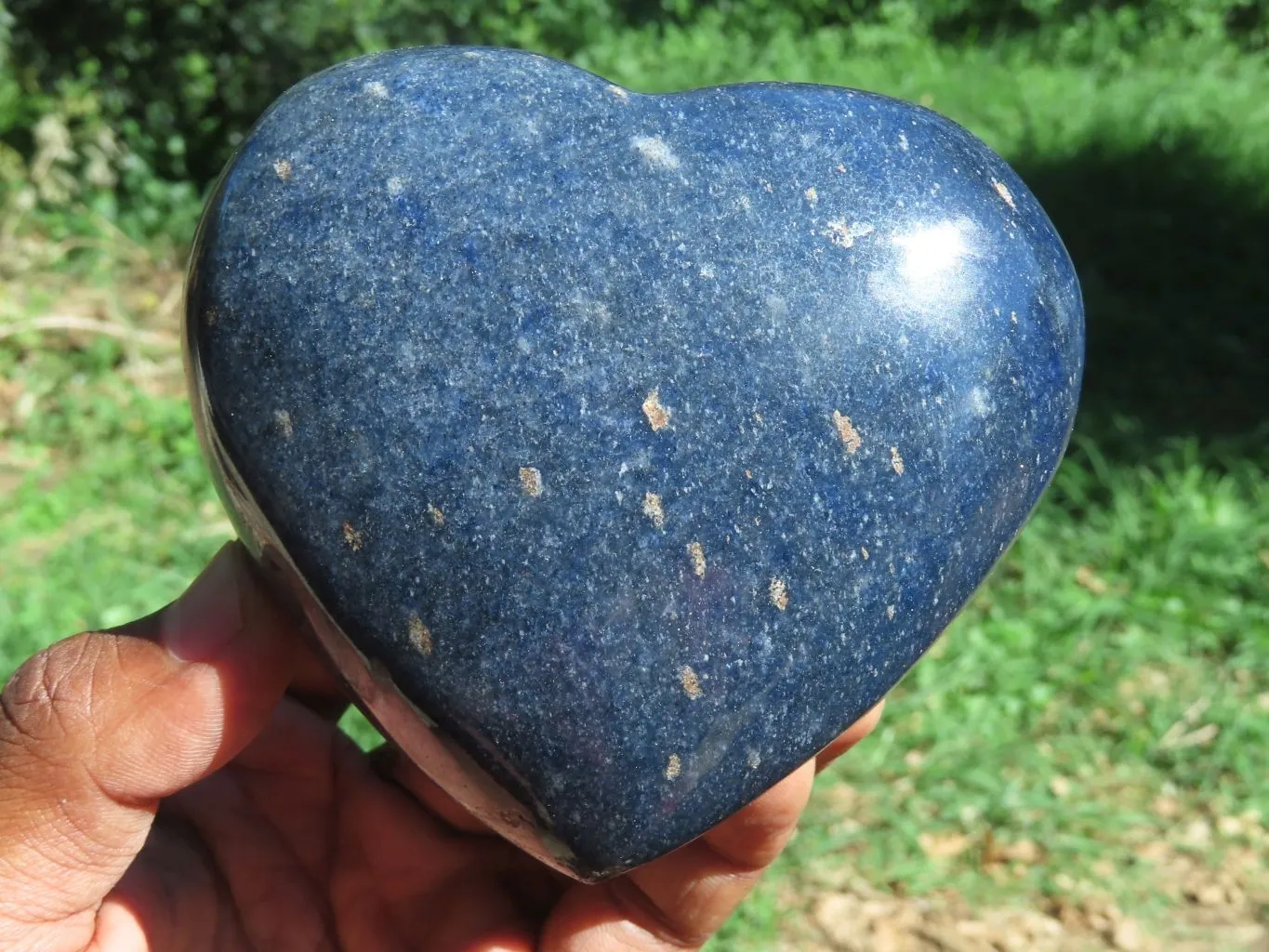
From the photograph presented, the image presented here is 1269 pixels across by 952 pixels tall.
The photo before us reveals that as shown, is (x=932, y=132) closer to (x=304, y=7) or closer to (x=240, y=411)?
(x=240, y=411)

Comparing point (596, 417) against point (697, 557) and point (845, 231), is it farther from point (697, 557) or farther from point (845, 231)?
point (845, 231)

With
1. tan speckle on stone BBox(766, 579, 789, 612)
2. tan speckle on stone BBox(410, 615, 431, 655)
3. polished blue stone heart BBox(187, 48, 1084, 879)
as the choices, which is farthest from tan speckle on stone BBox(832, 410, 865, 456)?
tan speckle on stone BBox(410, 615, 431, 655)

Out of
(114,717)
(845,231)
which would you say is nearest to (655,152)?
(845,231)

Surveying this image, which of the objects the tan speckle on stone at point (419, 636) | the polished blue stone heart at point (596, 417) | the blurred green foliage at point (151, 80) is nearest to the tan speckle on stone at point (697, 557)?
the polished blue stone heart at point (596, 417)

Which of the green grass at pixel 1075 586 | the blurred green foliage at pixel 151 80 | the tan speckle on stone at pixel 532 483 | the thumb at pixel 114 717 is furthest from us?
the blurred green foliage at pixel 151 80

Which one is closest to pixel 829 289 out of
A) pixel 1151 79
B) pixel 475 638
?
pixel 475 638

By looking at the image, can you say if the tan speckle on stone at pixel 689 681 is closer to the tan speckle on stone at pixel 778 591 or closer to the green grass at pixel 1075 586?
the tan speckle on stone at pixel 778 591
